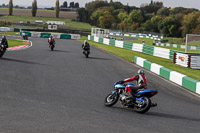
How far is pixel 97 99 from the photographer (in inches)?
434

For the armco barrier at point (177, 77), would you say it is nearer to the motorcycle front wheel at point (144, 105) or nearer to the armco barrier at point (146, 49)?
the motorcycle front wheel at point (144, 105)

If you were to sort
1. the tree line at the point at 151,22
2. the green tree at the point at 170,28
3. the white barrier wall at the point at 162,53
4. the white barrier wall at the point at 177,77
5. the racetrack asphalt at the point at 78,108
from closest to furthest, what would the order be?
the racetrack asphalt at the point at 78,108 < the white barrier wall at the point at 177,77 < the white barrier wall at the point at 162,53 < the tree line at the point at 151,22 < the green tree at the point at 170,28

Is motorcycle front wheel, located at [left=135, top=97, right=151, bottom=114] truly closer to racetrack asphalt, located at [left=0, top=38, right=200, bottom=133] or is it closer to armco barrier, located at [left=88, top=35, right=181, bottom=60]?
racetrack asphalt, located at [left=0, top=38, right=200, bottom=133]

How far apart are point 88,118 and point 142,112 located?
178 cm

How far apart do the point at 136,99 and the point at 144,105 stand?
32 cm

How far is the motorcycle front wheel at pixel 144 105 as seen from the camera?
29.3ft

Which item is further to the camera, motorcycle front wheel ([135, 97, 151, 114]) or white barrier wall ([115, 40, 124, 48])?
white barrier wall ([115, 40, 124, 48])

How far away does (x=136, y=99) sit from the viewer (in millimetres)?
9266

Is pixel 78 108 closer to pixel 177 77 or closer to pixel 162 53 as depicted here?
pixel 177 77

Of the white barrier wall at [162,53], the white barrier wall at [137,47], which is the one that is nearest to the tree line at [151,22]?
the white barrier wall at [137,47]

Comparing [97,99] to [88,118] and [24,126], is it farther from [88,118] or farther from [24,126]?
[24,126]

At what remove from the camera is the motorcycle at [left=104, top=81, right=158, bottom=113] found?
29.5 feet

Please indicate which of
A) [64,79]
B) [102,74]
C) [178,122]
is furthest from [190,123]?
[102,74]

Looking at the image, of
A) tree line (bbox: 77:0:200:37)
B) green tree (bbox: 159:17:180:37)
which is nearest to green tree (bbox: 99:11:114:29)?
tree line (bbox: 77:0:200:37)
